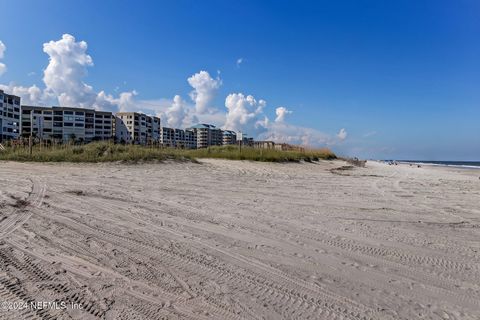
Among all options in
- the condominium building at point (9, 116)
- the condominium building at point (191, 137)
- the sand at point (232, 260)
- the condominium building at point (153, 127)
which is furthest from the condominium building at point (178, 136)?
the sand at point (232, 260)

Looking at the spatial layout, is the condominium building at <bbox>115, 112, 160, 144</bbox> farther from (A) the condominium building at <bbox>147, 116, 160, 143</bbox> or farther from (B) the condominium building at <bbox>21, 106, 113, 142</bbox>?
(B) the condominium building at <bbox>21, 106, 113, 142</bbox>

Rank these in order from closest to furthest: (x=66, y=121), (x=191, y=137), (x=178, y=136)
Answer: (x=66, y=121), (x=178, y=136), (x=191, y=137)

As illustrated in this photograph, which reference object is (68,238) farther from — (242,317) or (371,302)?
(371,302)

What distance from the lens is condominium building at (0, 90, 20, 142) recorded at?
3086 inches

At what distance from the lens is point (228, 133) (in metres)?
155

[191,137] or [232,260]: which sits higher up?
[191,137]

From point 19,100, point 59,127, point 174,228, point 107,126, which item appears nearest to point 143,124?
point 107,126

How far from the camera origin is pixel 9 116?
82.9 metres

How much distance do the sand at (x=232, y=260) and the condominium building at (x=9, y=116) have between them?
92.9m

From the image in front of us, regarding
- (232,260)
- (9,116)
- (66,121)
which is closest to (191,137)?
(66,121)

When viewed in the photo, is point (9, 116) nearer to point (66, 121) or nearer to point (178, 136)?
point (66, 121)

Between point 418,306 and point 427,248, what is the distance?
177 cm

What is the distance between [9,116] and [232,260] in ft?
339

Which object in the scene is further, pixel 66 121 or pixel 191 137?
pixel 191 137
